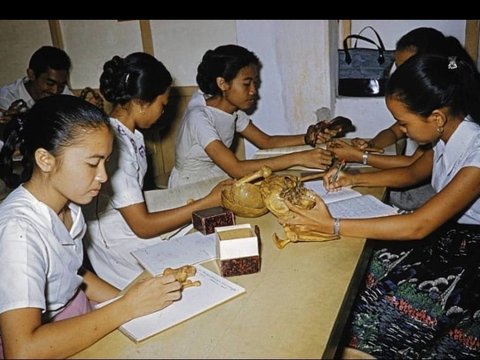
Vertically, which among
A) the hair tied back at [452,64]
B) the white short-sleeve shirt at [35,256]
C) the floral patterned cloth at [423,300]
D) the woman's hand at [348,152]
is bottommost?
the floral patterned cloth at [423,300]

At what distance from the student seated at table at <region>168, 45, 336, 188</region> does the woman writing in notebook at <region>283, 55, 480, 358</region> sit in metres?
0.64

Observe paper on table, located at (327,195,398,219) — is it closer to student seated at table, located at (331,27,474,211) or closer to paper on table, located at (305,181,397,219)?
paper on table, located at (305,181,397,219)

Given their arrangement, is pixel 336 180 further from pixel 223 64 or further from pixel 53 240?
pixel 53 240

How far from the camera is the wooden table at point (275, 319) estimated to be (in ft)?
3.73

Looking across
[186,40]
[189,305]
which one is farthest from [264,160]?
[186,40]

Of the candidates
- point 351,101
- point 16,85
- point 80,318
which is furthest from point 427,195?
point 16,85

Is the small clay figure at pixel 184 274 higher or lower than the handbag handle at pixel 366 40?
lower

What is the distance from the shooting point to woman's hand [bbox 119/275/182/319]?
4.18 ft

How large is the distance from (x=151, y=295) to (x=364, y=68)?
2.80 meters

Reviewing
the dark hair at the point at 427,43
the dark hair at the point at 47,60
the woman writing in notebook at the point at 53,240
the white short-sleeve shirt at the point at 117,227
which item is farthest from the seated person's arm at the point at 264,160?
the dark hair at the point at 47,60

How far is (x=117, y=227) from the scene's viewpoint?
2170mm

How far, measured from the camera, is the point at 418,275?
182cm

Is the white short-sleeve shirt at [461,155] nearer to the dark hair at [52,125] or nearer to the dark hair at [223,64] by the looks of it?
the dark hair at [223,64]

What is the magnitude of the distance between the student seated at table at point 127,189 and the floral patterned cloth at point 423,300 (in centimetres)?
72
